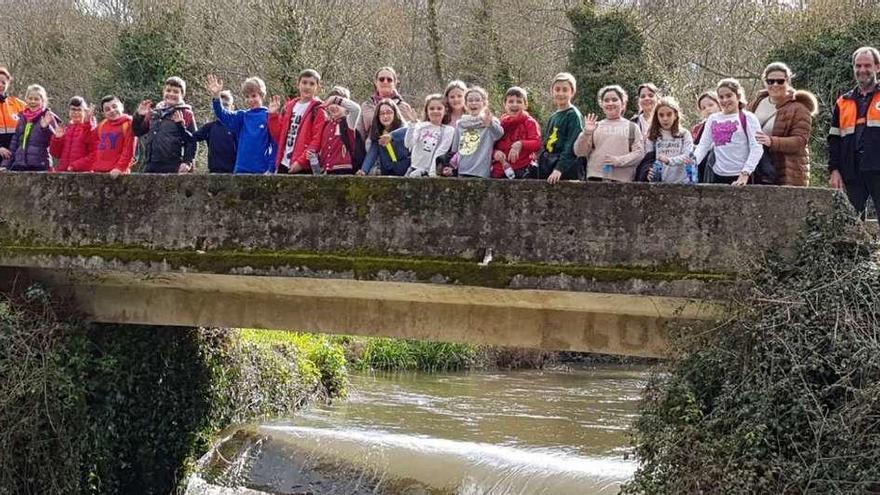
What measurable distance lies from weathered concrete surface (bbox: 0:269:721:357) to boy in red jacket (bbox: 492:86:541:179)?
1017 mm

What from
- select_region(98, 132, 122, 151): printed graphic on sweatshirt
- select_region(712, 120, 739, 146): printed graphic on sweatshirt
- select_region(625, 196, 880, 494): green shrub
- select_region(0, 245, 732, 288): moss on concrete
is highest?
select_region(712, 120, 739, 146): printed graphic on sweatshirt

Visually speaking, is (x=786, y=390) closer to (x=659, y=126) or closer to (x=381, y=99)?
(x=659, y=126)

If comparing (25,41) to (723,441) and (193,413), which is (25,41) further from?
(723,441)

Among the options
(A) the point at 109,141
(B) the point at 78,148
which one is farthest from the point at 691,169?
(B) the point at 78,148

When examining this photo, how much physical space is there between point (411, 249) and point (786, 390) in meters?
2.66

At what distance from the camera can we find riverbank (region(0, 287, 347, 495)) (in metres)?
7.70

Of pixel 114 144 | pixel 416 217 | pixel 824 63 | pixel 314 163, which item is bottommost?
pixel 416 217

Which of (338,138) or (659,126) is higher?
A: (659,126)

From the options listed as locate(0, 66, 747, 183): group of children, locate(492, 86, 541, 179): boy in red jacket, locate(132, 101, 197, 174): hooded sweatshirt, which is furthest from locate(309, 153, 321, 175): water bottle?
locate(492, 86, 541, 179): boy in red jacket

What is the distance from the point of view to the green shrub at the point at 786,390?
5.45 meters

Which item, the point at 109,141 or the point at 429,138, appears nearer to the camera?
the point at 429,138

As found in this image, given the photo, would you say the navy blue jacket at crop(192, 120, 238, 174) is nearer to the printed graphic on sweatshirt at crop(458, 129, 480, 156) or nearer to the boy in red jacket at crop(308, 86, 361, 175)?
the boy in red jacket at crop(308, 86, 361, 175)

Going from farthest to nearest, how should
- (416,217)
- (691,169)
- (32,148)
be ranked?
1. (32,148)
2. (691,169)
3. (416,217)

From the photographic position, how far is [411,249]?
682 cm
